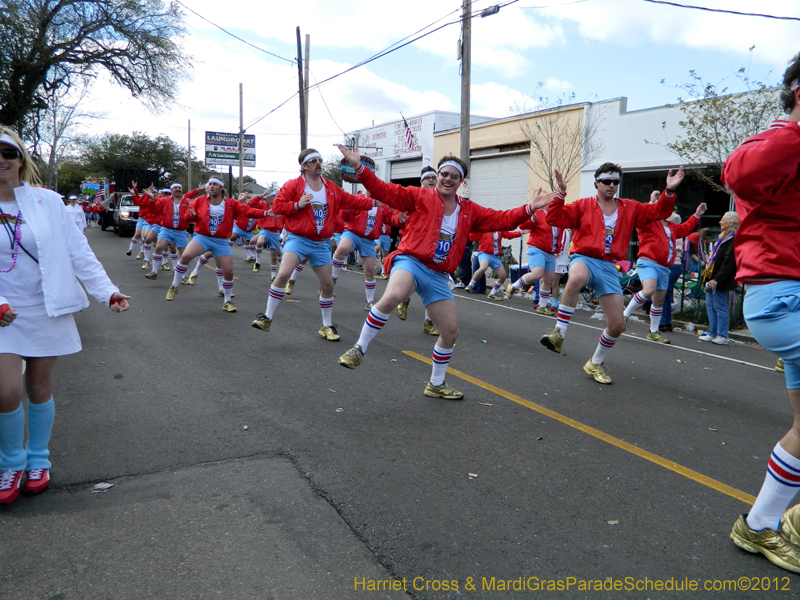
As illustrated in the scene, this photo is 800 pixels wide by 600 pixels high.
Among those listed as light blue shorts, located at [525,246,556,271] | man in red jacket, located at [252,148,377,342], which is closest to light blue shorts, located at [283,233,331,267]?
man in red jacket, located at [252,148,377,342]

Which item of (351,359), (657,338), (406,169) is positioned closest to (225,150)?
(406,169)

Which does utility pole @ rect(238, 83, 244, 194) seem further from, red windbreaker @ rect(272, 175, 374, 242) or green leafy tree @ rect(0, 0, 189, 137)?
red windbreaker @ rect(272, 175, 374, 242)

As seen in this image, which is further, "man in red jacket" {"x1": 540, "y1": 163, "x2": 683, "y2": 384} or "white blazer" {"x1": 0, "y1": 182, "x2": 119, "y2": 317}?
"man in red jacket" {"x1": 540, "y1": 163, "x2": 683, "y2": 384}

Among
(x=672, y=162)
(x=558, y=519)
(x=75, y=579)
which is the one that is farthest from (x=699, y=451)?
(x=672, y=162)

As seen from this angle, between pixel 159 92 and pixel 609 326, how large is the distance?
84.4 ft

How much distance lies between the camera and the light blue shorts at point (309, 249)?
801 centimetres

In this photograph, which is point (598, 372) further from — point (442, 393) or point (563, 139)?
point (563, 139)

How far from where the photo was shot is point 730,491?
12.6ft

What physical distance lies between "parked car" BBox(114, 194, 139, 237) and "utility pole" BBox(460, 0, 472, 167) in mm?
20639

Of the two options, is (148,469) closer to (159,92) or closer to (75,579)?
(75,579)

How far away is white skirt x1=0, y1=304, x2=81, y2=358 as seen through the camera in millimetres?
3246

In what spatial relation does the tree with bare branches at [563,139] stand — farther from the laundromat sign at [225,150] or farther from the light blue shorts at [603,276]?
the laundromat sign at [225,150]

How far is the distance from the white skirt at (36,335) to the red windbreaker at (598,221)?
4.58 meters

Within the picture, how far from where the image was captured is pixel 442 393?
18.5 ft
